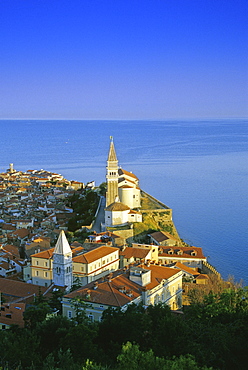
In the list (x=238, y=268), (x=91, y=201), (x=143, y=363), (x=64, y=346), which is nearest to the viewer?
(x=143, y=363)

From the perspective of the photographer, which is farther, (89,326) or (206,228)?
(206,228)

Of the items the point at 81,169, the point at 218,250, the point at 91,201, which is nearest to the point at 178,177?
the point at 81,169

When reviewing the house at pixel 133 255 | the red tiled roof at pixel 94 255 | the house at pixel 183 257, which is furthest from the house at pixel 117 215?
the red tiled roof at pixel 94 255

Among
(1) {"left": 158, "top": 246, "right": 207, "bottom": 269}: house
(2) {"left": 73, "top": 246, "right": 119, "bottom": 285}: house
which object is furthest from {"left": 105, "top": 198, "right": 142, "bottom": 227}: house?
(2) {"left": 73, "top": 246, "right": 119, "bottom": 285}: house

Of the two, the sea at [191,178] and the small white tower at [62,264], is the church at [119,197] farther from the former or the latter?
the small white tower at [62,264]

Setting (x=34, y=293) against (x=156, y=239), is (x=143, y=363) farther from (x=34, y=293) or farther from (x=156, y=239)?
(x=156, y=239)

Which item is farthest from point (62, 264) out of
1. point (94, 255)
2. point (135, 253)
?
point (135, 253)
